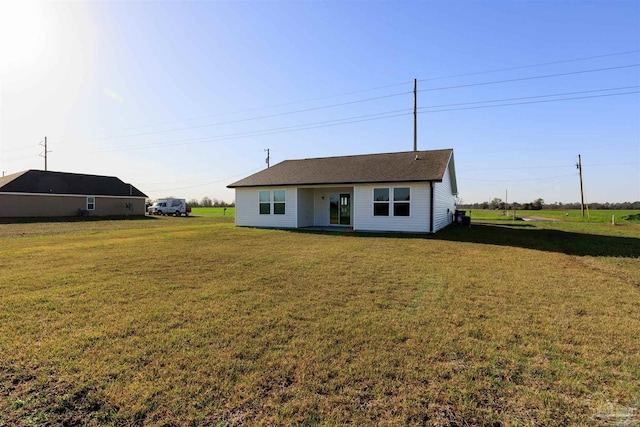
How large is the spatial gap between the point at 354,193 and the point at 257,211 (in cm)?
612

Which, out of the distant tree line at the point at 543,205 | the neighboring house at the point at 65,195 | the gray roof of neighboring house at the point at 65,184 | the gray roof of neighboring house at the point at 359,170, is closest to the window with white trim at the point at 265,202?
the gray roof of neighboring house at the point at 359,170

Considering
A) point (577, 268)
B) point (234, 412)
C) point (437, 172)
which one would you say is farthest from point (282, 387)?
point (437, 172)

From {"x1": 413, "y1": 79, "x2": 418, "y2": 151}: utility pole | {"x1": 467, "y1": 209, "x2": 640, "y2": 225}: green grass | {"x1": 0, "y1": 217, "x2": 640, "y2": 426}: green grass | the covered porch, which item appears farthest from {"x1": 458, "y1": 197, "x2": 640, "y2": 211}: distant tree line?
{"x1": 0, "y1": 217, "x2": 640, "y2": 426}: green grass

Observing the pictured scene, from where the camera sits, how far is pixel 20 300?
17.1ft

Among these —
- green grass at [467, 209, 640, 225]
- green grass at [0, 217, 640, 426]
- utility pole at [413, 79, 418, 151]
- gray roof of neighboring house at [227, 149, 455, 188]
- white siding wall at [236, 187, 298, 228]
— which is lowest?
green grass at [0, 217, 640, 426]

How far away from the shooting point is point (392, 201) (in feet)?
53.1

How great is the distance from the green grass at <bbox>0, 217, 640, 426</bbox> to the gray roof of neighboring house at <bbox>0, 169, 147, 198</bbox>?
99.8 feet

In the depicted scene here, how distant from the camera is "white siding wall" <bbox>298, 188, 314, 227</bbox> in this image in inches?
742

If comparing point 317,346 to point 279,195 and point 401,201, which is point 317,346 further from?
point 279,195

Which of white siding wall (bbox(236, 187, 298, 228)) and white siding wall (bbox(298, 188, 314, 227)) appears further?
white siding wall (bbox(298, 188, 314, 227))

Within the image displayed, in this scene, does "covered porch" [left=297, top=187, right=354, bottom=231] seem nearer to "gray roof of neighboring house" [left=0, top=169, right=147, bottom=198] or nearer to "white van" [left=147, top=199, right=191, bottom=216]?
"gray roof of neighboring house" [left=0, top=169, right=147, bottom=198]

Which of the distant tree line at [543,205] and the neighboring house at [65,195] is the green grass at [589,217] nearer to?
the distant tree line at [543,205]

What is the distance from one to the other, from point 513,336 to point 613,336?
1154 millimetres

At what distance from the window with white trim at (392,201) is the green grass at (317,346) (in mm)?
8610
